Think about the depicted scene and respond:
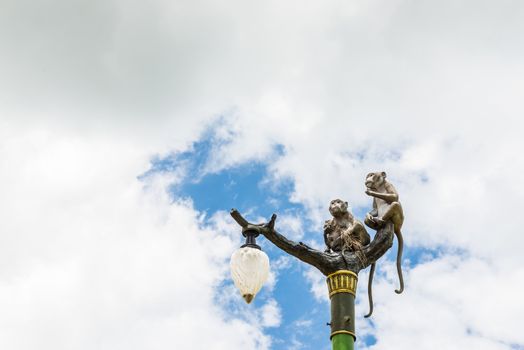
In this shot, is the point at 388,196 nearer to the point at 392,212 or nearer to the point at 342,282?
the point at 392,212

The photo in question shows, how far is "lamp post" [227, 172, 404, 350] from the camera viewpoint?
8273mm

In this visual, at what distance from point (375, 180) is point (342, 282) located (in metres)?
1.62

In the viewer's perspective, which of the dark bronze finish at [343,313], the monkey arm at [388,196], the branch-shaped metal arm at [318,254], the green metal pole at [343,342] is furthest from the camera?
the monkey arm at [388,196]

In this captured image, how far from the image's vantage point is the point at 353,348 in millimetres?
8109

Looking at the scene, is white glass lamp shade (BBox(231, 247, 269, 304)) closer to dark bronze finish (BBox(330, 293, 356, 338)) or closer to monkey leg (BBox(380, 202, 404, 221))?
dark bronze finish (BBox(330, 293, 356, 338))

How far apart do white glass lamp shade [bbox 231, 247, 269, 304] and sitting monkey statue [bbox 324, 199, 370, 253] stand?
113 centimetres

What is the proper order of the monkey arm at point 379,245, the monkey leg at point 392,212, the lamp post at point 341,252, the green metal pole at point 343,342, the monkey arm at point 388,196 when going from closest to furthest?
the green metal pole at point 343,342 → the lamp post at point 341,252 → the monkey arm at point 379,245 → the monkey leg at point 392,212 → the monkey arm at point 388,196

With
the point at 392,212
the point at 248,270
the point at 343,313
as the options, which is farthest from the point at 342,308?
the point at 392,212

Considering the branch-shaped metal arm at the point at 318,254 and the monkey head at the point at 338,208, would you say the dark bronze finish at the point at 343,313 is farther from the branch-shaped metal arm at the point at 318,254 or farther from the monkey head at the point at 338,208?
the monkey head at the point at 338,208

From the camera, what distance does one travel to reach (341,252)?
884 cm

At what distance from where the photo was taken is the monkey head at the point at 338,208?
372 inches

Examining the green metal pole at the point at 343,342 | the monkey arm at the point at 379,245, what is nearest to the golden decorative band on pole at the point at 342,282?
the monkey arm at the point at 379,245

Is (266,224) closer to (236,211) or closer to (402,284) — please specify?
(236,211)

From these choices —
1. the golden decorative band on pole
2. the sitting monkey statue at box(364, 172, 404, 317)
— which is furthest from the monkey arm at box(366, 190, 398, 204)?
the golden decorative band on pole
